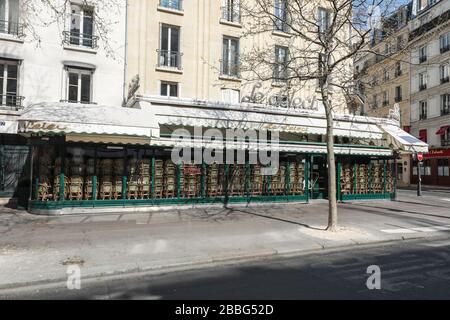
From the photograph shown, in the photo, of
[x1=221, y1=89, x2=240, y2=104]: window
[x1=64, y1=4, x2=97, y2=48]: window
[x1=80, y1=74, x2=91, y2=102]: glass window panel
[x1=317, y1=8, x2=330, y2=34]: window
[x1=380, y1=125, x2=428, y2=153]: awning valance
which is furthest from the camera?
[x1=221, y1=89, x2=240, y2=104]: window

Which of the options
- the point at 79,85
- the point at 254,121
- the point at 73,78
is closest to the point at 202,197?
the point at 254,121

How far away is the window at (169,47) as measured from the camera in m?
16.5

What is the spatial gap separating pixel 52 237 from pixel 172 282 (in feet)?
13.8

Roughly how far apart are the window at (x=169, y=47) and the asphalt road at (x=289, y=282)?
12204mm

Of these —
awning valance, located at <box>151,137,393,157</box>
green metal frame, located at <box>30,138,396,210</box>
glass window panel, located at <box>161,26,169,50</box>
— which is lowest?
green metal frame, located at <box>30,138,396,210</box>

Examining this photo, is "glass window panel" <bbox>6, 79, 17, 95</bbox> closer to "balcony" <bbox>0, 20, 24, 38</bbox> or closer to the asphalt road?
"balcony" <bbox>0, 20, 24, 38</bbox>

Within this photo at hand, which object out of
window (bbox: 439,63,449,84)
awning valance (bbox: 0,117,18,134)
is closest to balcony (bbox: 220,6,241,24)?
awning valance (bbox: 0,117,18,134)

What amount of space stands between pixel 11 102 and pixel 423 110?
3304 centimetres

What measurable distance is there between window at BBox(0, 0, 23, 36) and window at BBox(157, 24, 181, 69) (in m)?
5.74

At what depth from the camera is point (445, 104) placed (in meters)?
30.3

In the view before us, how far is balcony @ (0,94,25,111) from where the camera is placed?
1412 centimetres

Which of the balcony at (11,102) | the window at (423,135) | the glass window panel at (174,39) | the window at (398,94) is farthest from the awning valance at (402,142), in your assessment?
the window at (398,94)

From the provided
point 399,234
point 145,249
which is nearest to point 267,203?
point 399,234

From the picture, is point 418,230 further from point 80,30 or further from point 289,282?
point 80,30
